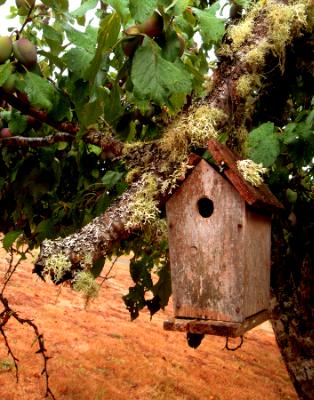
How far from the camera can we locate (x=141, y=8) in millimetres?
1262

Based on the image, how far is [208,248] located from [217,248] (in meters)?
0.03

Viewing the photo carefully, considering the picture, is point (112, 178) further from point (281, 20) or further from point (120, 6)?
point (120, 6)

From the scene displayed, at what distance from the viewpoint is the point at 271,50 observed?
1994mm

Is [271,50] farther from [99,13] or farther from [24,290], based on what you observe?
[24,290]

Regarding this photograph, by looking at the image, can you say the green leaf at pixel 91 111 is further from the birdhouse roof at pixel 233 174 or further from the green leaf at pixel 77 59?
the birdhouse roof at pixel 233 174

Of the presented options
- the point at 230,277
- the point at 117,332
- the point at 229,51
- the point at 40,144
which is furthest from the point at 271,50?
the point at 117,332

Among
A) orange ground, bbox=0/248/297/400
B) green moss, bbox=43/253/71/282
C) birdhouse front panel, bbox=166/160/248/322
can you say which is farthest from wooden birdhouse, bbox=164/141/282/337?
orange ground, bbox=0/248/297/400

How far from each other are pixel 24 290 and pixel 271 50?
347 inches

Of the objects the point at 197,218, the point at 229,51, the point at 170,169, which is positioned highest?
the point at 229,51

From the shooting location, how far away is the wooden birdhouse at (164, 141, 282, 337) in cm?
180

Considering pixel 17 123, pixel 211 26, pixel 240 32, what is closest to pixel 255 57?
pixel 240 32

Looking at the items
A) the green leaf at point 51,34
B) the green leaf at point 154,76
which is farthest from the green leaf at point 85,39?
the green leaf at point 154,76

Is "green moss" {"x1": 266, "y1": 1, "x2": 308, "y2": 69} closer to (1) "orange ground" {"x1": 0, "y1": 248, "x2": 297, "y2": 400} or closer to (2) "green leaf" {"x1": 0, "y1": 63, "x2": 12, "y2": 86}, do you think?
(2) "green leaf" {"x1": 0, "y1": 63, "x2": 12, "y2": 86}

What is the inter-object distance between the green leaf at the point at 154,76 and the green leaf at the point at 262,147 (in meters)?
0.64
